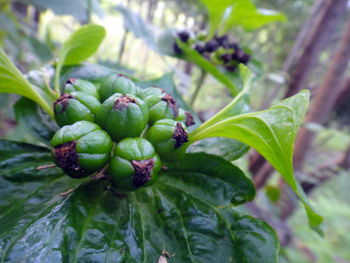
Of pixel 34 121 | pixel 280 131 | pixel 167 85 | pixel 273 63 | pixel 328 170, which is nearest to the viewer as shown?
pixel 280 131

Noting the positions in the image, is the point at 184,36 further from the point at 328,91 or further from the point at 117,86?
the point at 328,91

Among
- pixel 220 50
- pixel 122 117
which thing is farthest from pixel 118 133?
pixel 220 50

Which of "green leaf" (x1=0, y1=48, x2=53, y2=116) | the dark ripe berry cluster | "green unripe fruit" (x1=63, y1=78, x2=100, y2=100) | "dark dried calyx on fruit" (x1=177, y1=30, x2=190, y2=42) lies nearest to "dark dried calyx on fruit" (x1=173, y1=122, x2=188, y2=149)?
"green unripe fruit" (x1=63, y1=78, x2=100, y2=100)

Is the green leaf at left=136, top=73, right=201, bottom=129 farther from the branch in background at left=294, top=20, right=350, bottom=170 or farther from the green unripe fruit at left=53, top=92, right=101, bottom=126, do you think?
the branch in background at left=294, top=20, right=350, bottom=170

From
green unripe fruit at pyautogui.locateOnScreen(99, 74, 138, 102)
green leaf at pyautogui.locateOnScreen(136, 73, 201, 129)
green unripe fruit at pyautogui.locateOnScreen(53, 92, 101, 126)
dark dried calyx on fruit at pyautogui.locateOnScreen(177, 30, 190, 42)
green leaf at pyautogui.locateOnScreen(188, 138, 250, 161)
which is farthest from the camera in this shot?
dark dried calyx on fruit at pyautogui.locateOnScreen(177, 30, 190, 42)

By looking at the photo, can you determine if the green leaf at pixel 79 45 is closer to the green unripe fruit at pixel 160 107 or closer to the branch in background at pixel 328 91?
the green unripe fruit at pixel 160 107

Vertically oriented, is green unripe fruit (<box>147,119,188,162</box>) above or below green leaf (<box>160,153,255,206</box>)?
above

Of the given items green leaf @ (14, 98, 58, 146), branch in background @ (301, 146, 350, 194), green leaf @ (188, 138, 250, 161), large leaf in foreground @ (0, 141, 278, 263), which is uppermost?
green leaf @ (188, 138, 250, 161)
